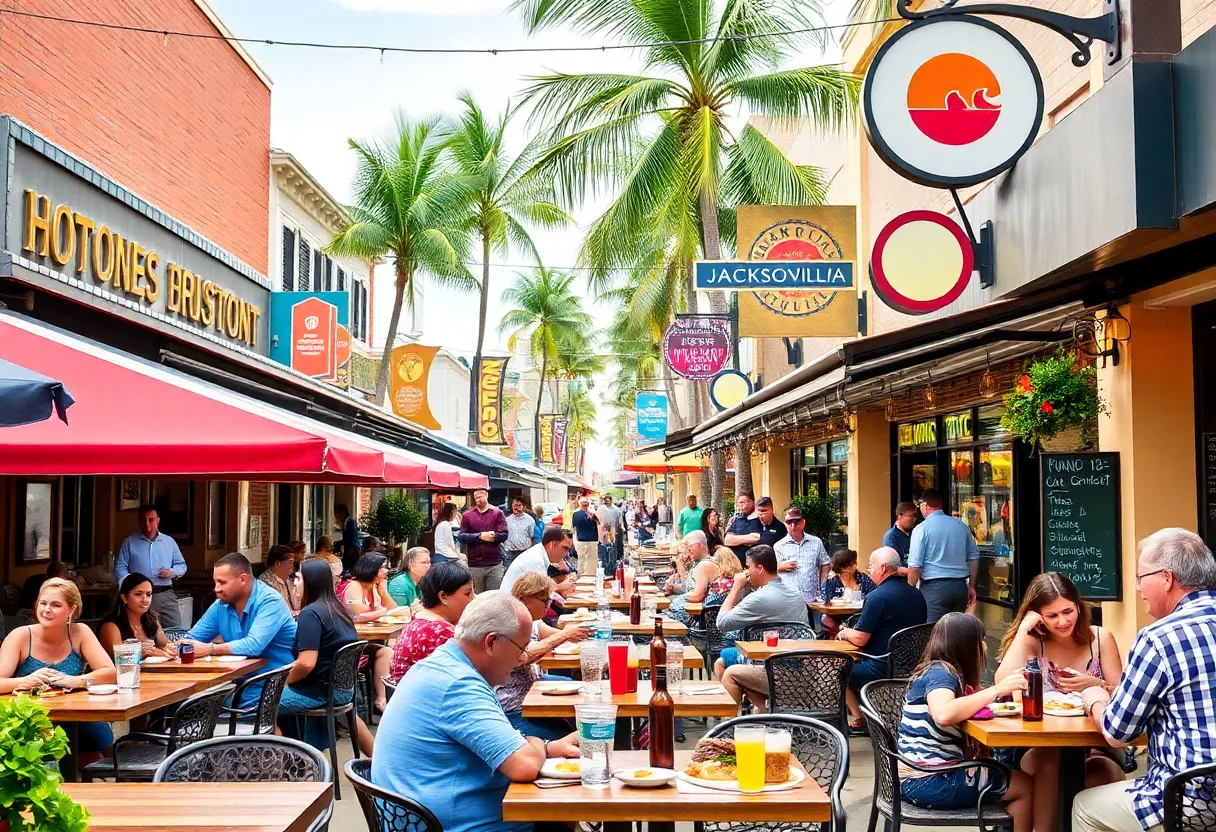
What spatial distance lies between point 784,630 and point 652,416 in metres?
26.3

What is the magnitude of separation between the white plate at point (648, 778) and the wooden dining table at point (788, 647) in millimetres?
3435

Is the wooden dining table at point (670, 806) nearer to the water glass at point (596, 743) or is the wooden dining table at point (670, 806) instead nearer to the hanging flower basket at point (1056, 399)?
the water glass at point (596, 743)

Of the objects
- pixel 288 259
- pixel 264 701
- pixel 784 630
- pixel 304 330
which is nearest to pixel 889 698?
pixel 784 630

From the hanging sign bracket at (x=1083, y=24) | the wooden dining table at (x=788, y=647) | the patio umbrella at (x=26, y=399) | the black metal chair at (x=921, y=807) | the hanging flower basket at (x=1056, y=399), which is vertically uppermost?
the hanging sign bracket at (x=1083, y=24)

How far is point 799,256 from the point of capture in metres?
13.8

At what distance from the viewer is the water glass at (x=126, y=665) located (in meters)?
6.18

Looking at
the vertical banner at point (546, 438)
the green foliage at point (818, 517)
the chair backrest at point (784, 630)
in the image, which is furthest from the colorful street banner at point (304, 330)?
the vertical banner at point (546, 438)

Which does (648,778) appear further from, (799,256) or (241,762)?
(799,256)

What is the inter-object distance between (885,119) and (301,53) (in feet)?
22.5

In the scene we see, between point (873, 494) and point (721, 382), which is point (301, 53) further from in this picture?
point (721, 382)

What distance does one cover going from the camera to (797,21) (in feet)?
58.5

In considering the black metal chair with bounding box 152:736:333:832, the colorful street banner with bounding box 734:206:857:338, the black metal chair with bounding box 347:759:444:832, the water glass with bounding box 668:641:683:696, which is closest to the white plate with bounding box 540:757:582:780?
the black metal chair with bounding box 347:759:444:832

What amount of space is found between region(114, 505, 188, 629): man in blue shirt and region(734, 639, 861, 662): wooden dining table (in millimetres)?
6491

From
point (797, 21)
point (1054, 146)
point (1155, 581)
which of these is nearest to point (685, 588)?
point (1054, 146)
